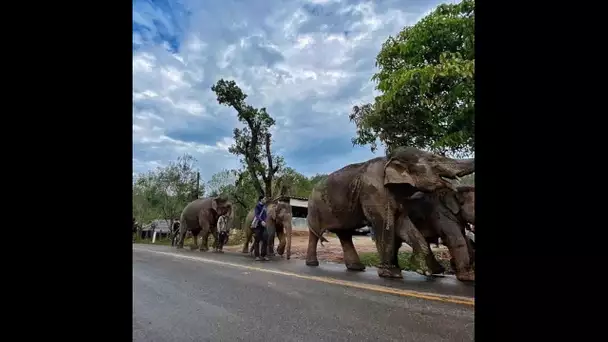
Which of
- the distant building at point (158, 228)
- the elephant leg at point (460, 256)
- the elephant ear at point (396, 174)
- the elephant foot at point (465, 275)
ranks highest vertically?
the elephant ear at point (396, 174)

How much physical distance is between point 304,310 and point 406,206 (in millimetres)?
3404

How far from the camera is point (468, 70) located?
498 cm

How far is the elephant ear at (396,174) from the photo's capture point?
6043mm

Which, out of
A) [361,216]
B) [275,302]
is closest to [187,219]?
[361,216]

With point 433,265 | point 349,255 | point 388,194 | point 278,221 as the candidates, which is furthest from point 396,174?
point 278,221

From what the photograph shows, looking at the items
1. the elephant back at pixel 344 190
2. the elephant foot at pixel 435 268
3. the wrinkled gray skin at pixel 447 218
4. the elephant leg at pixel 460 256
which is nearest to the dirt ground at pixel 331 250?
the elephant back at pixel 344 190

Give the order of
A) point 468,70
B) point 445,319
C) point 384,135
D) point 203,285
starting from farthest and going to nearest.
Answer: point 384,135 → point 203,285 → point 468,70 → point 445,319

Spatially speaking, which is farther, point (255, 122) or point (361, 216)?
point (255, 122)

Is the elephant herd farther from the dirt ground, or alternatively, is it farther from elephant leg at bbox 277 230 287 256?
elephant leg at bbox 277 230 287 256

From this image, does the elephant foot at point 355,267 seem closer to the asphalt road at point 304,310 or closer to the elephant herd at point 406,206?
the elephant herd at point 406,206

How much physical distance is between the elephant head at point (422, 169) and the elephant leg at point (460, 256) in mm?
669

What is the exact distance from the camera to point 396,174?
6.18m
